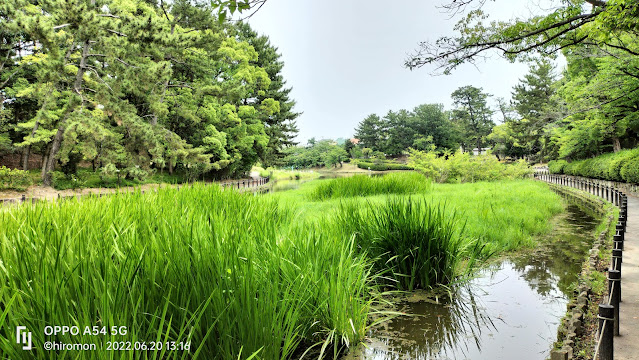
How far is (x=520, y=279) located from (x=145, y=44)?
61.3ft

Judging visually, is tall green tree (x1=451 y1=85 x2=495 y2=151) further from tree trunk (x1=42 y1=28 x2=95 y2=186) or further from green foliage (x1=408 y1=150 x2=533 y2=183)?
tree trunk (x1=42 y1=28 x2=95 y2=186)

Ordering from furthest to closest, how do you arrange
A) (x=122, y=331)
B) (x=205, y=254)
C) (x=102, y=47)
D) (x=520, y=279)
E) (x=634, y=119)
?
1. (x=102, y=47)
2. (x=634, y=119)
3. (x=520, y=279)
4. (x=205, y=254)
5. (x=122, y=331)

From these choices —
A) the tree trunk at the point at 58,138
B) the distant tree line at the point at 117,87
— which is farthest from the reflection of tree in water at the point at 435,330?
the tree trunk at the point at 58,138

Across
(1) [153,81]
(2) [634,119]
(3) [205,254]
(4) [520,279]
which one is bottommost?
(4) [520,279]

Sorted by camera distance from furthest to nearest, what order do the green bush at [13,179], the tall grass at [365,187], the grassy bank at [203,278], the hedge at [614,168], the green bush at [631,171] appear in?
the green bush at [13,179] < the hedge at [614,168] < the green bush at [631,171] < the tall grass at [365,187] < the grassy bank at [203,278]

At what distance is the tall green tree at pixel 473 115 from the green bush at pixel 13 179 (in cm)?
6029

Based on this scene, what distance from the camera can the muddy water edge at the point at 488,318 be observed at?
3.16 metres

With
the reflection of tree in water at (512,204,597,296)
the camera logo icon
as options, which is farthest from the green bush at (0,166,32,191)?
the reflection of tree in water at (512,204,597,296)

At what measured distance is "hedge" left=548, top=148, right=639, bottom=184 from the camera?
52.4 ft

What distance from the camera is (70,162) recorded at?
68.3 feet

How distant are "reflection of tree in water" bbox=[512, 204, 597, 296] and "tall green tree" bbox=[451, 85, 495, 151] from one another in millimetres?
55420

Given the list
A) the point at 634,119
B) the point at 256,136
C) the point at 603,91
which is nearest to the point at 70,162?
→ the point at 256,136

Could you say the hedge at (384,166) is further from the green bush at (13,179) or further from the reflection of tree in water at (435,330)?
the reflection of tree in water at (435,330)

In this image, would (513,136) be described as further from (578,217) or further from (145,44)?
(145,44)
